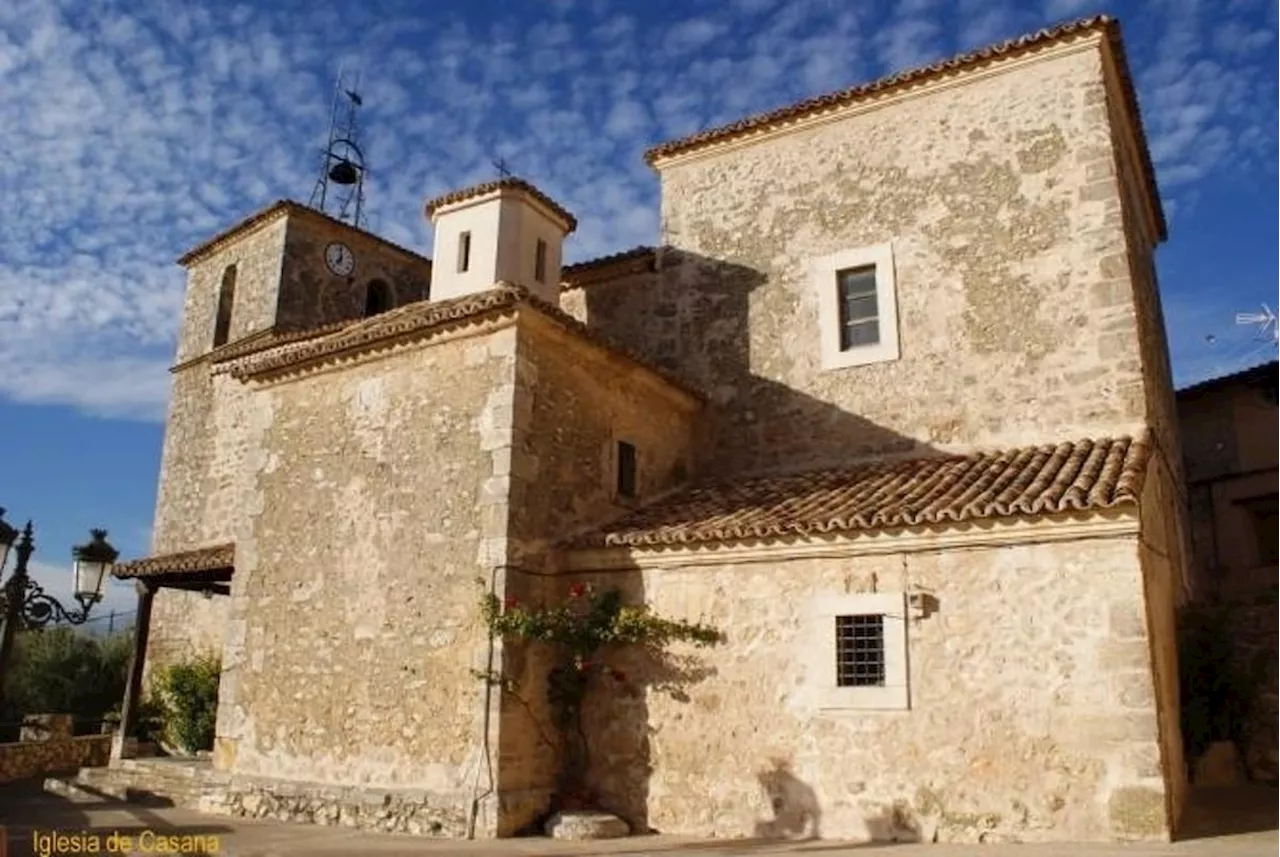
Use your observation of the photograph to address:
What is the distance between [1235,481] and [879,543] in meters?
12.5

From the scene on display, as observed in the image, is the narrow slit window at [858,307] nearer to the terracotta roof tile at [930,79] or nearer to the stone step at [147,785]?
the terracotta roof tile at [930,79]

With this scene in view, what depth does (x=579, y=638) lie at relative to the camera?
10539 millimetres

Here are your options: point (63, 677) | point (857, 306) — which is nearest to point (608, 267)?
point (857, 306)

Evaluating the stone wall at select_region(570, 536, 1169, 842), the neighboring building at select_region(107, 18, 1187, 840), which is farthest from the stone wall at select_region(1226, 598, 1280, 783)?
the stone wall at select_region(570, 536, 1169, 842)

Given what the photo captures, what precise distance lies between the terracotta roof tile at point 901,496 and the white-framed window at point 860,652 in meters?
0.75

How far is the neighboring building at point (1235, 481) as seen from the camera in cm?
1791

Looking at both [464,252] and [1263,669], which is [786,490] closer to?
[1263,669]

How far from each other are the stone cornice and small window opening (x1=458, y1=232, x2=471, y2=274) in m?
5.49

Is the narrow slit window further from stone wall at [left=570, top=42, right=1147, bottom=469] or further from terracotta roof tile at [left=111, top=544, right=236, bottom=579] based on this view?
terracotta roof tile at [left=111, top=544, right=236, bottom=579]

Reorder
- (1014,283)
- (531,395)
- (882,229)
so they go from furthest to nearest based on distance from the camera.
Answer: (882,229) < (1014,283) < (531,395)

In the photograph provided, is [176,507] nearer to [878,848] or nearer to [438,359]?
[438,359]

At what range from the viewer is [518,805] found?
976 cm

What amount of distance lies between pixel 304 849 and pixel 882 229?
1025cm

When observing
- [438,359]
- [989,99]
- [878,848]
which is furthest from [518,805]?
[989,99]
